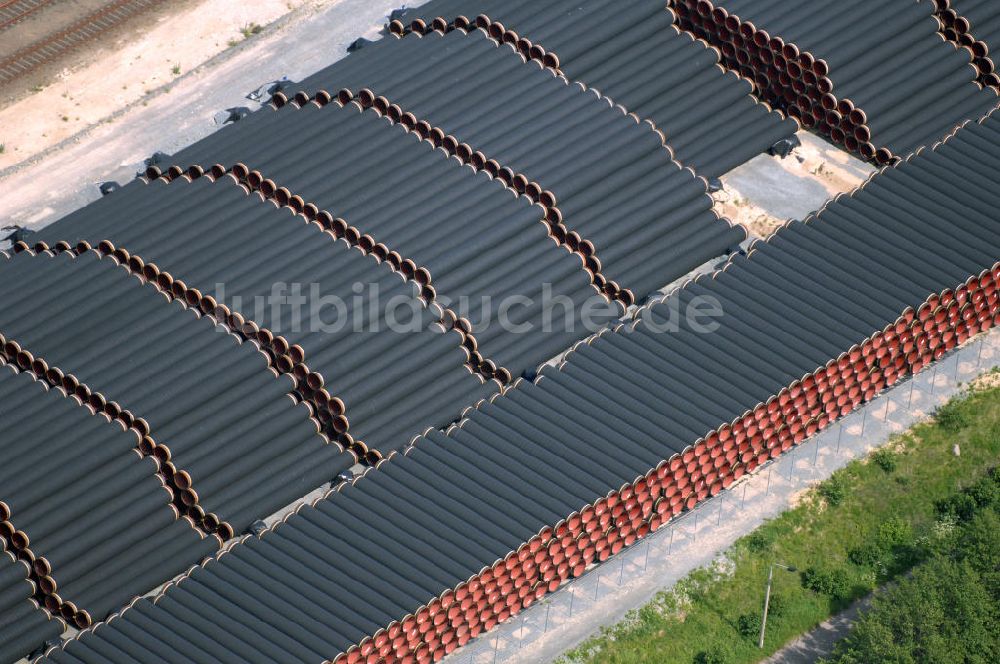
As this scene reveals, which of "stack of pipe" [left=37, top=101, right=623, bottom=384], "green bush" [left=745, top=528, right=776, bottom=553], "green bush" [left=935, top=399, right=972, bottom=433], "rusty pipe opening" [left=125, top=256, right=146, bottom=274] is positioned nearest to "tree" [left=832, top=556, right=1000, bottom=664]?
"green bush" [left=745, top=528, right=776, bottom=553]

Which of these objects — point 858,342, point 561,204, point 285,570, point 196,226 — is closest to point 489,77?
point 561,204

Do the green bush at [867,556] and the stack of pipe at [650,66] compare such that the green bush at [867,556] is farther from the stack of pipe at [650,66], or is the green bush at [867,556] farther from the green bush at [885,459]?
the stack of pipe at [650,66]

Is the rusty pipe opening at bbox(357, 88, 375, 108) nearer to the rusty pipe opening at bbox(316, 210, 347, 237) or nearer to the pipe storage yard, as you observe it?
the pipe storage yard

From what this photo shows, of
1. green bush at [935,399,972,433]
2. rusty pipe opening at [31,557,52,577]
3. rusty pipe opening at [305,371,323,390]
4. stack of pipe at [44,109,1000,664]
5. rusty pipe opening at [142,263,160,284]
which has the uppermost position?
rusty pipe opening at [142,263,160,284]

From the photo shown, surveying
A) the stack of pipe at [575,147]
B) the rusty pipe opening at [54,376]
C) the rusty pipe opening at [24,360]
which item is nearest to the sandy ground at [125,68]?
the stack of pipe at [575,147]

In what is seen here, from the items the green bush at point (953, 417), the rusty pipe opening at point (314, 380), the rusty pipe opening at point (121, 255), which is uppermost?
the rusty pipe opening at point (121, 255)

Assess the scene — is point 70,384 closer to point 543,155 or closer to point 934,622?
point 543,155

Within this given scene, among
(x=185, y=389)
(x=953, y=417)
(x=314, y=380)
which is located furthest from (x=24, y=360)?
(x=953, y=417)
